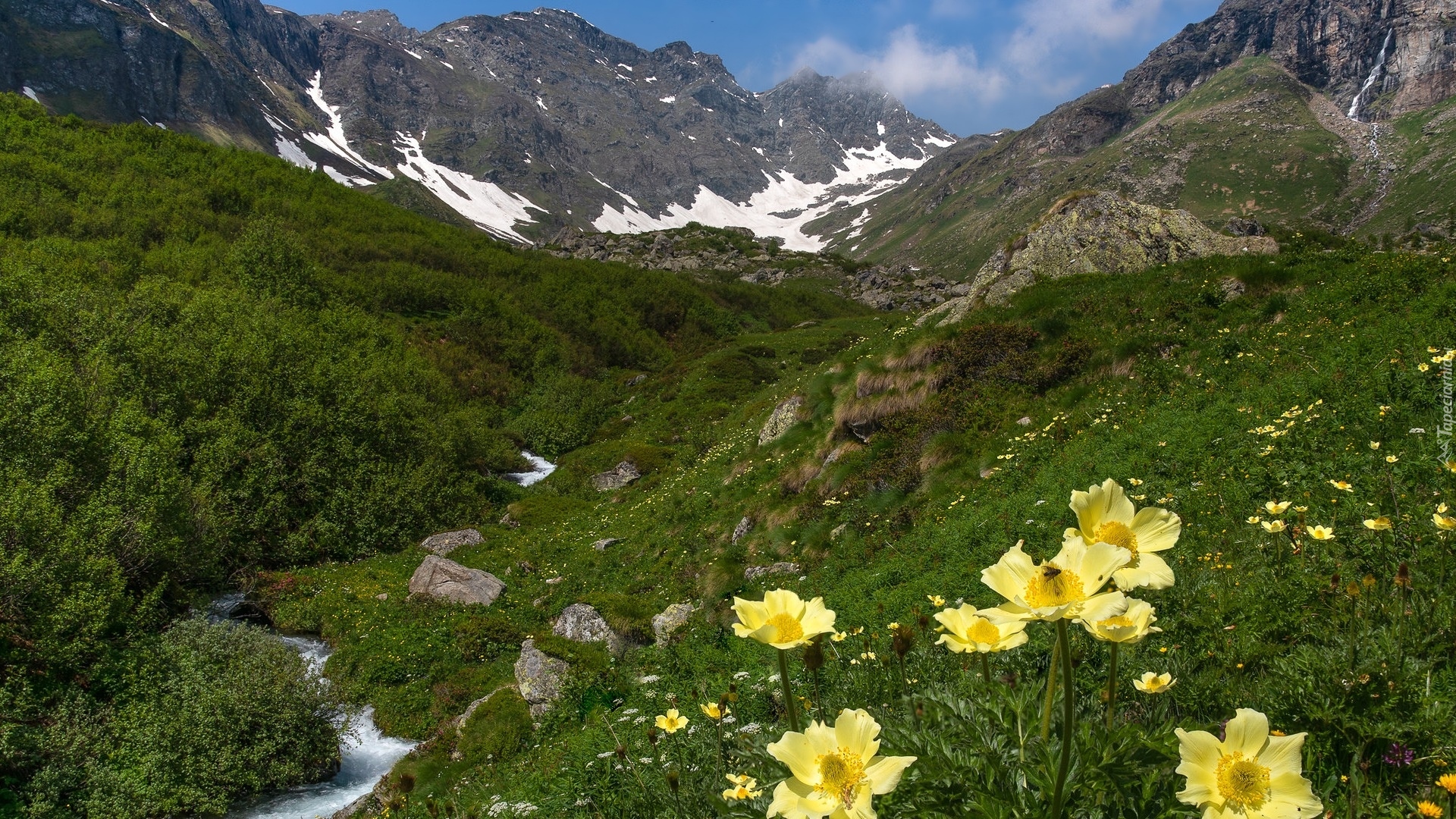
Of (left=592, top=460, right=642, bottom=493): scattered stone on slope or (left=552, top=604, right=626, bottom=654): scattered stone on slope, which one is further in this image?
(left=592, top=460, right=642, bottom=493): scattered stone on slope

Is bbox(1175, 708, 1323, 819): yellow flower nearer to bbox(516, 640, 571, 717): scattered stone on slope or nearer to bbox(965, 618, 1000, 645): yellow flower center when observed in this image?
bbox(965, 618, 1000, 645): yellow flower center

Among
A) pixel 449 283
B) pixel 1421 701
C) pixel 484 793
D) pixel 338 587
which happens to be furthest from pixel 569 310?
pixel 1421 701

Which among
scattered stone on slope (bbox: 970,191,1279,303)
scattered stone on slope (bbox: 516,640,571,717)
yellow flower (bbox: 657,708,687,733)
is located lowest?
scattered stone on slope (bbox: 516,640,571,717)

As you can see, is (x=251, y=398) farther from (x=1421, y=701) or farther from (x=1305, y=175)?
(x=1305, y=175)

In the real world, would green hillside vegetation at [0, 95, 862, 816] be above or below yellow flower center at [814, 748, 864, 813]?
below

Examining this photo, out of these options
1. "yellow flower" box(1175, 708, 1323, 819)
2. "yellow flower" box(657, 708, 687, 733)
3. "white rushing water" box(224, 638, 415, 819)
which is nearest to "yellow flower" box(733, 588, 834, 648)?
"yellow flower" box(1175, 708, 1323, 819)

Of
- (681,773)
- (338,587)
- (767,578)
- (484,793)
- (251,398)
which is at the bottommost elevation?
(338,587)

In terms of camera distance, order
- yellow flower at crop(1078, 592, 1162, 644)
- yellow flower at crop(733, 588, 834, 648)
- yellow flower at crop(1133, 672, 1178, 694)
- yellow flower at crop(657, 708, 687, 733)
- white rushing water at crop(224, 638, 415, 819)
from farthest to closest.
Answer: white rushing water at crop(224, 638, 415, 819) → yellow flower at crop(657, 708, 687, 733) → yellow flower at crop(1133, 672, 1178, 694) → yellow flower at crop(733, 588, 834, 648) → yellow flower at crop(1078, 592, 1162, 644)

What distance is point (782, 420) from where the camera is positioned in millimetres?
20547

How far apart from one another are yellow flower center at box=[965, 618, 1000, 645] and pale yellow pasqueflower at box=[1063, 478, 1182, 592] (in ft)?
1.87

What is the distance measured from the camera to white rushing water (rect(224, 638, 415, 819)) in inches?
512

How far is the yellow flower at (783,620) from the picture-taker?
2385 millimetres

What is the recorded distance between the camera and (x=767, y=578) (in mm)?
13828

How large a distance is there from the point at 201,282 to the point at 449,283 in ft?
78.3
